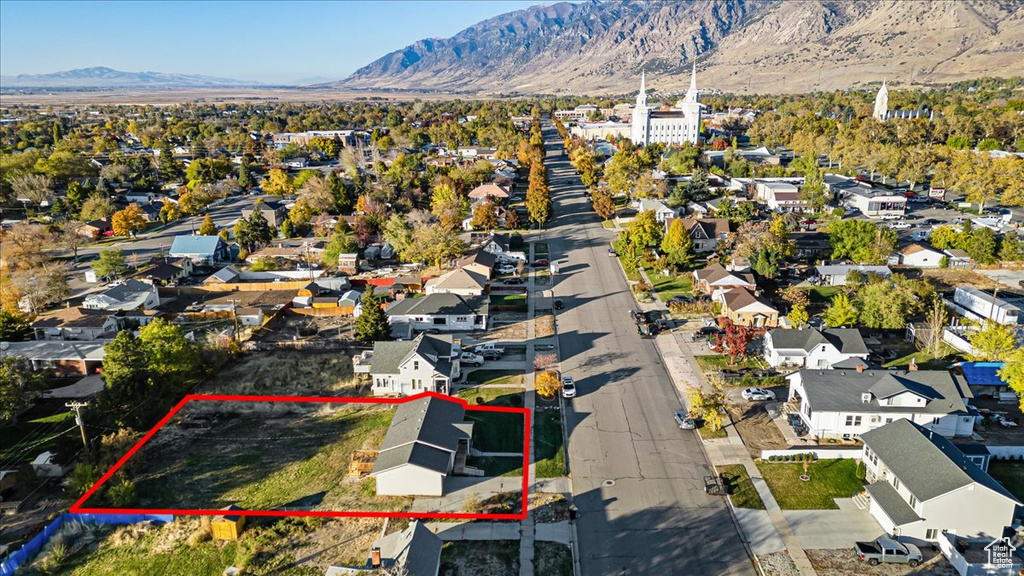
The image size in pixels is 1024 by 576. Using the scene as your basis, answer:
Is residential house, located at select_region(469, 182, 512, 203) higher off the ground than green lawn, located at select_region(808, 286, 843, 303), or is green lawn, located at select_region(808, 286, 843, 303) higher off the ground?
residential house, located at select_region(469, 182, 512, 203)

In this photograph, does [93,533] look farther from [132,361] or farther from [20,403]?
[20,403]

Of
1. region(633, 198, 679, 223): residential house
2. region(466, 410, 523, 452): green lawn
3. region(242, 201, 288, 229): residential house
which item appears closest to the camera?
region(466, 410, 523, 452): green lawn

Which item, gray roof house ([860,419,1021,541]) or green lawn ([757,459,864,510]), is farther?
green lawn ([757,459,864,510])

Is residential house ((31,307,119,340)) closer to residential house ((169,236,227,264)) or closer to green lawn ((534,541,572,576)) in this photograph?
residential house ((169,236,227,264))

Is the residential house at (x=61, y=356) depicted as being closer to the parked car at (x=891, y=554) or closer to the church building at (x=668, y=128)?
the parked car at (x=891, y=554)

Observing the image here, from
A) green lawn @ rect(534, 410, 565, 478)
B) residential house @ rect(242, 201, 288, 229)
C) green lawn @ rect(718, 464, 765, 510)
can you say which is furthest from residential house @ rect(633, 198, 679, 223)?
green lawn @ rect(718, 464, 765, 510)

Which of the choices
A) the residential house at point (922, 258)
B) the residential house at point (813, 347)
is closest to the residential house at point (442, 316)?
the residential house at point (813, 347)

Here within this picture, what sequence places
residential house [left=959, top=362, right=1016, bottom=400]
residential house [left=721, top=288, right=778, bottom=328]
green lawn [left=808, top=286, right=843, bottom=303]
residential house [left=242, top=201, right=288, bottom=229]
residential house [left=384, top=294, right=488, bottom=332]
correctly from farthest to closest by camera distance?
residential house [left=242, top=201, right=288, bottom=229], green lawn [left=808, top=286, right=843, bottom=303], residential house [left=384, top=294, right=488, bottom=332], residential house [left=721, top=288, right=778, bottom=328], residential house [left=959, top=362, right=1016, bottom=400]
